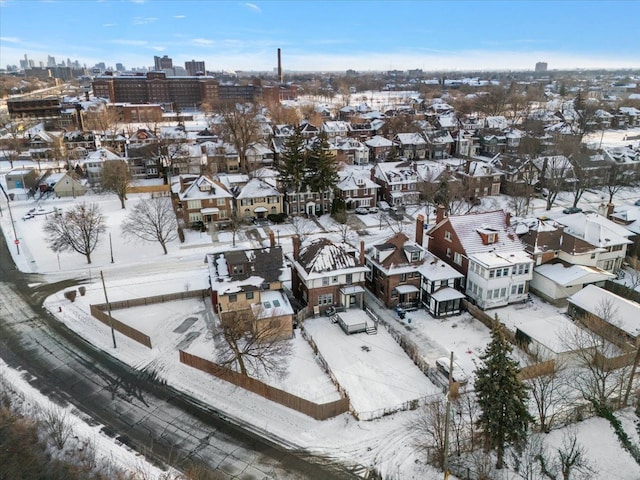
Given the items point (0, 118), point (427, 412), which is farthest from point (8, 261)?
point (0, 118)

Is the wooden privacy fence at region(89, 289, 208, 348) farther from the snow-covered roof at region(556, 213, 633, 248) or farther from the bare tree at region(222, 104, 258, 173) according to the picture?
the bare tree at region(222, 104, 258, 173)

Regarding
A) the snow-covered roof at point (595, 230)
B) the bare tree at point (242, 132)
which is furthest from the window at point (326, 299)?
the bare tree at point (242, 132)

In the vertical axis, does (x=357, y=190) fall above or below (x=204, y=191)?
below

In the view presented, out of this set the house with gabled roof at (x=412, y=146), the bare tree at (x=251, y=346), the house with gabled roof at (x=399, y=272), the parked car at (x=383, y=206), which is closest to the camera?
the bare tree at (x=251, y=346)

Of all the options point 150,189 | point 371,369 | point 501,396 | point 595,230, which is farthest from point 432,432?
point 150,189

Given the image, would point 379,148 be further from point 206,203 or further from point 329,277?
point 329,277

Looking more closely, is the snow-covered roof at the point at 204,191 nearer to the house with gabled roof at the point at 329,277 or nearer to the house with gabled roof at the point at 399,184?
the house with gabled roof at the point at 399,184
